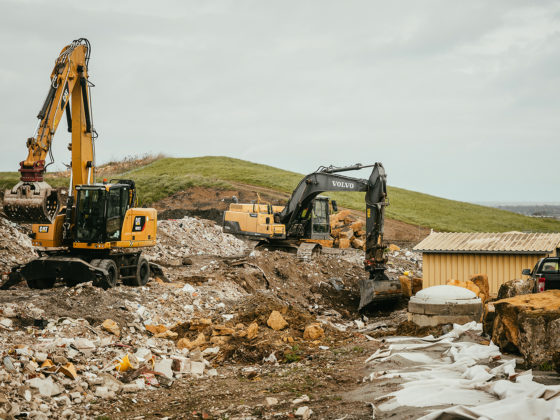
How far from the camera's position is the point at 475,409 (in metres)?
6.42

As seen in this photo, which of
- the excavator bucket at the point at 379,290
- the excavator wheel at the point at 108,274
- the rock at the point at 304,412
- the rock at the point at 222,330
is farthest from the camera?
the excavator bucket at the point at 379,290

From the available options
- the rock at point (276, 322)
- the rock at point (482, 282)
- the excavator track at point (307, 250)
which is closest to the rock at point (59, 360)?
A: the rock at point (276, 322)

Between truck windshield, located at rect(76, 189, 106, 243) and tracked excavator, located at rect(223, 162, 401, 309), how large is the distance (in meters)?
7.68

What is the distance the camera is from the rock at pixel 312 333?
13.4 m

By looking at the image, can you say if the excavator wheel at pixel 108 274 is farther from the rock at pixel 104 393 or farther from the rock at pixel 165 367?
the rock at pixel 104 393

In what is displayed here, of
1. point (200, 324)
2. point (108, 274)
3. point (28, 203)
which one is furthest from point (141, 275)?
point (28, 203)

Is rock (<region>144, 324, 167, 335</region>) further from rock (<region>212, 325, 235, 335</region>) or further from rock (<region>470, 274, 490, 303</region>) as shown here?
rock (<region>470, 274, 490, 303</region>)

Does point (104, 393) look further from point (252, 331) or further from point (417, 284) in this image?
point (417, 284)

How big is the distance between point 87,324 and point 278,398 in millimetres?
5441

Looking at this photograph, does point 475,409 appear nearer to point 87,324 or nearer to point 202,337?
point 202,337

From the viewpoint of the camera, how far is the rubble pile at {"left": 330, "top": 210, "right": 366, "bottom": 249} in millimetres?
33625

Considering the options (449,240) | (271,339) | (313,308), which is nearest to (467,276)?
(449,240)

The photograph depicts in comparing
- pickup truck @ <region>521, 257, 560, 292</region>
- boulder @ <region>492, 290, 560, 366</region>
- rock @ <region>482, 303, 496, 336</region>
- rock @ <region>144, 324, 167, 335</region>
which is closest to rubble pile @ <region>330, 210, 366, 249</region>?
pickup truck @ <region>521, 257, 560, 292</region>

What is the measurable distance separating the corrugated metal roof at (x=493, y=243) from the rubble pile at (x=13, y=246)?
1348 cm
